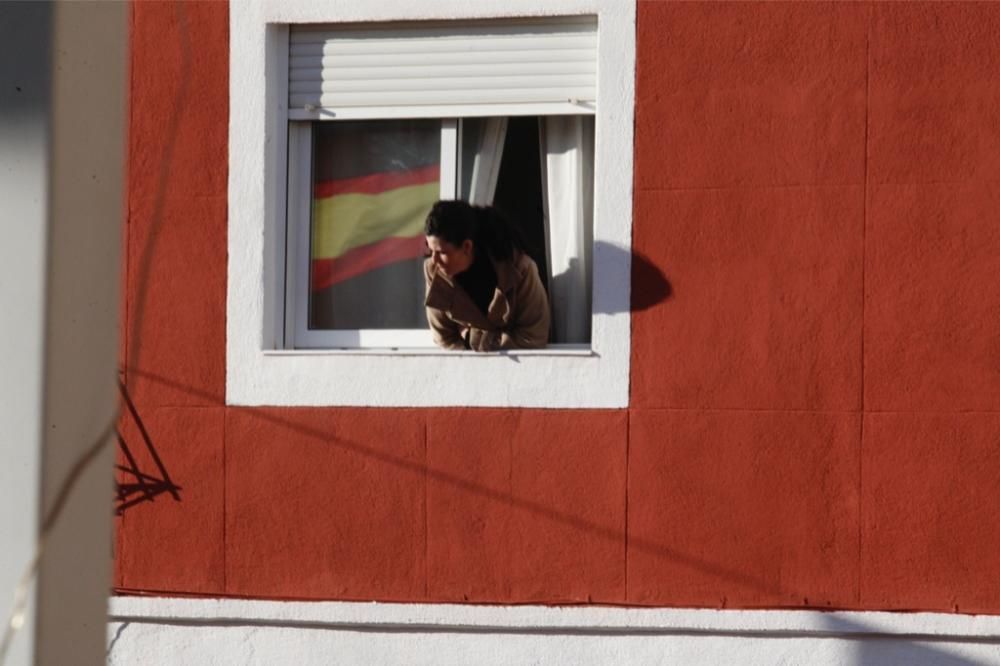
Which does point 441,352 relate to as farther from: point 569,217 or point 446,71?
point 446,71

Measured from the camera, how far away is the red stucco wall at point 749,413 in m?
6.77

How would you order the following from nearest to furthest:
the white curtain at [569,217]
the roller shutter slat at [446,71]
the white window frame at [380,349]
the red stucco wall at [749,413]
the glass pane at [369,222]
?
the red stucco wall at [749,413] < the white window frame at [380,349] < the roller shutter slat at [446,71] < the white curtain at [569,217] < the glass pane at [369,222]

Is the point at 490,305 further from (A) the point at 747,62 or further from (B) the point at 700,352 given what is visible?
(A) the point at 747,62

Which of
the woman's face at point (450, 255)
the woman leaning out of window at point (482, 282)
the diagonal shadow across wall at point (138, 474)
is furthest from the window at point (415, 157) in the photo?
the diagonal shadow across wall at point (138, 474)

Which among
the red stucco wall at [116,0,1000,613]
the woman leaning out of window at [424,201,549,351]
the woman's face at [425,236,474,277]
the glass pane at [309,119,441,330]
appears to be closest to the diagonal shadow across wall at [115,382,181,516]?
the red stucco wall at [116,0,1000,613]

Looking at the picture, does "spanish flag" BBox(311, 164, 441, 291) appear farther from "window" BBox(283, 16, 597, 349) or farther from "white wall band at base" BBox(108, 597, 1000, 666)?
"white wall band at base" BBox(108, 597, 1000, 666)

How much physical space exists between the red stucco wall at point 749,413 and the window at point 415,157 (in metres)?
0.40

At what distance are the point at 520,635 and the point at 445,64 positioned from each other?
2.34 metres

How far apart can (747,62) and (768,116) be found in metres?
0.23

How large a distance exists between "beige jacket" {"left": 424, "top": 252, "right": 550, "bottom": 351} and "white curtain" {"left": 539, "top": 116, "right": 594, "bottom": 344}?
0.65 ft

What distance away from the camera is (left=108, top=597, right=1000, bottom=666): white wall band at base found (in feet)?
22.4

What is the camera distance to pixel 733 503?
692cm

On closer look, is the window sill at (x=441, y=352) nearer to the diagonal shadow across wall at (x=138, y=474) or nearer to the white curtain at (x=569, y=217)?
the white curtain at (x=569, y=217)

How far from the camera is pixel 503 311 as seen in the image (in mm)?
7105
